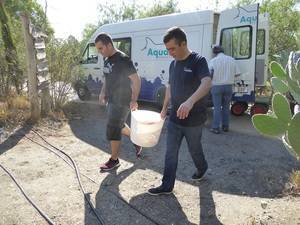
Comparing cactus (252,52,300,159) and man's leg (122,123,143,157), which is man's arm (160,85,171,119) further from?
cactus (252,52,300,159)

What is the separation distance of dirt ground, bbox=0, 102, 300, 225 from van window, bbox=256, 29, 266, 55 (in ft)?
12.2

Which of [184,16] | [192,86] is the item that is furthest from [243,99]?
[192,86]

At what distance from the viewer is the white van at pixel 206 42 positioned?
967 cm

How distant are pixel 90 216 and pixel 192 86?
5.78 ft

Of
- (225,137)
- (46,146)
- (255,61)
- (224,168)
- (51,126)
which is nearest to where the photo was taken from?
(224,168)

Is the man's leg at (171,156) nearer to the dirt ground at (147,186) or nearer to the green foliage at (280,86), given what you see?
the dirt ground at (147,186)

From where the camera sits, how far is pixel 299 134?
3152 mm

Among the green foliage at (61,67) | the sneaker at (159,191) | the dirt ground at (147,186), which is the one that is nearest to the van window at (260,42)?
the dirt ground at (147,186)

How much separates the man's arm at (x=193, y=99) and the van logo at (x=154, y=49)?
6789 millimetres

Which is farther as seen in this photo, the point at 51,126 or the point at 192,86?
the point at 51,126

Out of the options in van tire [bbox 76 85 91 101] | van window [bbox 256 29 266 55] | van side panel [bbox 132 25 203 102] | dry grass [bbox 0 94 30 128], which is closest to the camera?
dry grass [bbox 0 94 30 128]

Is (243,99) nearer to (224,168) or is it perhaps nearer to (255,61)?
(255,61)

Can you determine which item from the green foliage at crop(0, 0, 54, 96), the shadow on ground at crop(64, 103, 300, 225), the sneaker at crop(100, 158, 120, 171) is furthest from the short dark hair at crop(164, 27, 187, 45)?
the green foliage at crop(0, 0, 54, 96)

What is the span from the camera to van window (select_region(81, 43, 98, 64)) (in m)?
13.4
